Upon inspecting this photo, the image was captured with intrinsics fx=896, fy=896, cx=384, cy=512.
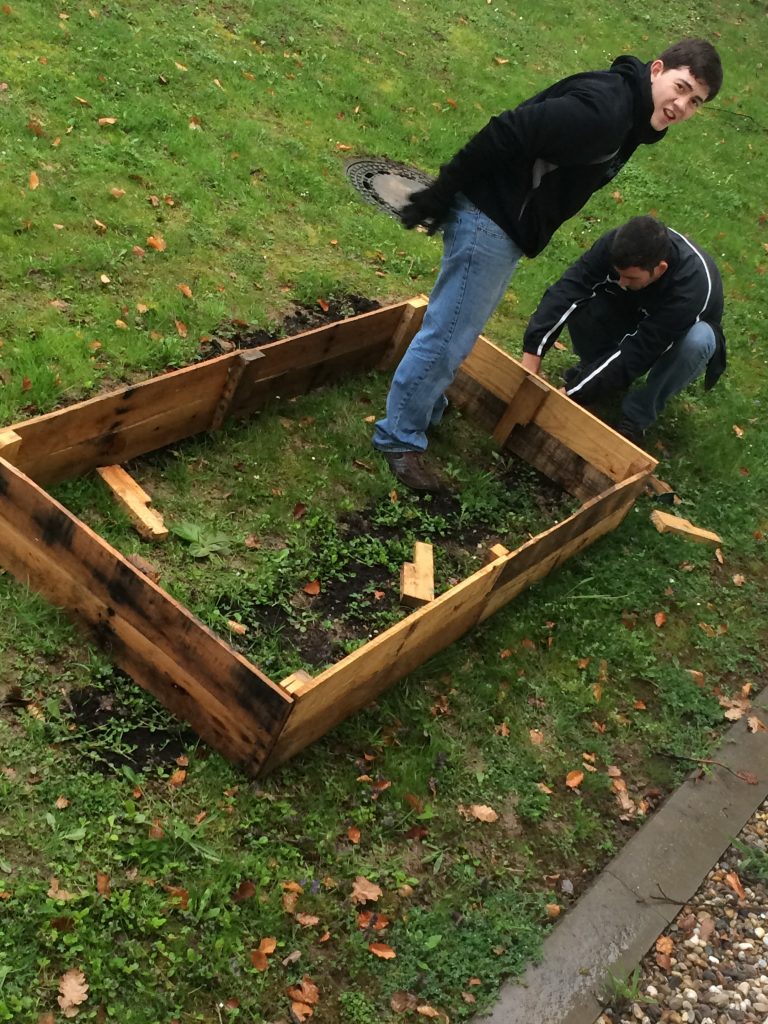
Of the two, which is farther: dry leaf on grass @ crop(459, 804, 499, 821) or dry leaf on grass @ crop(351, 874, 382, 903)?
dry leaf on grass @ crop(459, 804, 499, 821)

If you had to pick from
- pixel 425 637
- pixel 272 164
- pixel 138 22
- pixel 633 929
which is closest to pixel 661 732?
pixel 633 929

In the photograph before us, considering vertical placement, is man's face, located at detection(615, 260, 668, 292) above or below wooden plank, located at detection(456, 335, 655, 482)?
above

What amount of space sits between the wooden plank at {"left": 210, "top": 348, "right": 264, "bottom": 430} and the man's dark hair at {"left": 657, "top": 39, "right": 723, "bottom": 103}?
7.46 ft

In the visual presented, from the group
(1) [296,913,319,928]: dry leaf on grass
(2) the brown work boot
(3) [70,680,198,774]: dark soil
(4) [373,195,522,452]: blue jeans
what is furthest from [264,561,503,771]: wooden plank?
(4) [373,195,522,452]: blue jeans

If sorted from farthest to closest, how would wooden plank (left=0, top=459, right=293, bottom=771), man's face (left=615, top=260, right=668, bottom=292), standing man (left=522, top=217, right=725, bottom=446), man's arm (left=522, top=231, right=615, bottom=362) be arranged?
1. man's arm (left=522, top=231, right=615, bottom=362)
2. standing man (left=522, top=217, right=725, bottom=446)
3. man's face (left=615, top=260, right=668, bottom=292)
4. wooden plank (left=0, top=459, right=293, bottom=771)

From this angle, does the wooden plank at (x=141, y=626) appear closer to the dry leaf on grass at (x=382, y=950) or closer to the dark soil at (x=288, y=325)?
the dry leaf on grass at (x=382, y=950)

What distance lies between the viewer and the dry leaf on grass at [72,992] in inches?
98.1

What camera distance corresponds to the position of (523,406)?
526 cm

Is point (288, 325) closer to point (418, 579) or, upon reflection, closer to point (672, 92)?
point (418, 579)

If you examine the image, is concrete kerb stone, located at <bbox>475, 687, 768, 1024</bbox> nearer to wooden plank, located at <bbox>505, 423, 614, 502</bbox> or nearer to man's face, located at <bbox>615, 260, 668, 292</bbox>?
wooden plank, located at <bbox>505, 423, 614, 502</bbox>

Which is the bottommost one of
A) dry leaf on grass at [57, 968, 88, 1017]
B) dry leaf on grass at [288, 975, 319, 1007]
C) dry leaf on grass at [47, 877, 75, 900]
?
dry leaf on grass at [57, 968, 88, 1017]

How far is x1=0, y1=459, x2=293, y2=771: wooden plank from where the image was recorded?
294cm

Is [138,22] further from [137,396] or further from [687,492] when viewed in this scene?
[687,492]

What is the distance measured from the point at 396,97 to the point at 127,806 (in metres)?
7.79
